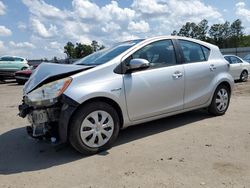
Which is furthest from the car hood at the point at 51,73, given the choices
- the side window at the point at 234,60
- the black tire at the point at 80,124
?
the side window at the point at 234,60

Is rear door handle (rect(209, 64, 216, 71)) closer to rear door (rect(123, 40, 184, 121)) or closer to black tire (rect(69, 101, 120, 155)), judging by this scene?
rear door (rect(123, 40, 184, 121))

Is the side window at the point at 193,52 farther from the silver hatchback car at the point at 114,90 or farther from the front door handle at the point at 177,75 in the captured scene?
the front door handle at the point at 177,75

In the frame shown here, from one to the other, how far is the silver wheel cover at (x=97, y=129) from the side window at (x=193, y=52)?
2.10m

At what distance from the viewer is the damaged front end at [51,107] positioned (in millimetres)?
4555

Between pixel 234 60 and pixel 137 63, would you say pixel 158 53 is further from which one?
pixel 234 60

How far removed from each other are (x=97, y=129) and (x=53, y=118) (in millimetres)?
654

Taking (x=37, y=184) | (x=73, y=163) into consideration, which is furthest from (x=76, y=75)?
(x=37, y=184)

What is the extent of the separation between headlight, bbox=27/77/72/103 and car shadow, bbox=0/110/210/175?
0.88m

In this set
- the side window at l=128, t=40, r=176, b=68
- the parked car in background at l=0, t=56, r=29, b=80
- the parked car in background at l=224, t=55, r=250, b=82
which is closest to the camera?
the side window at l=128, t=40, r=176, b=68

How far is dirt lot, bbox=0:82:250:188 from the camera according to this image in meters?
3.86

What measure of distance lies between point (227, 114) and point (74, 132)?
3.81 meters

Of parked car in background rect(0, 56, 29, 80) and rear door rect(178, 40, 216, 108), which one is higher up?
parked car in background rect(0, 56, 29, 80)

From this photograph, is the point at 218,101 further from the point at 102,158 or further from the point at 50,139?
the point at 50,139

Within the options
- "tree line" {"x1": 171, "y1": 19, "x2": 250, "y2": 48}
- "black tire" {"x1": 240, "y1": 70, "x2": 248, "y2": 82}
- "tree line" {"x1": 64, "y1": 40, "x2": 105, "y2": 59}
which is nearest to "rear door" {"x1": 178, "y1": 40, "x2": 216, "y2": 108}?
"black tire" {"x1": 240, "y1": 70, "x2": 248, "y2": 82}
